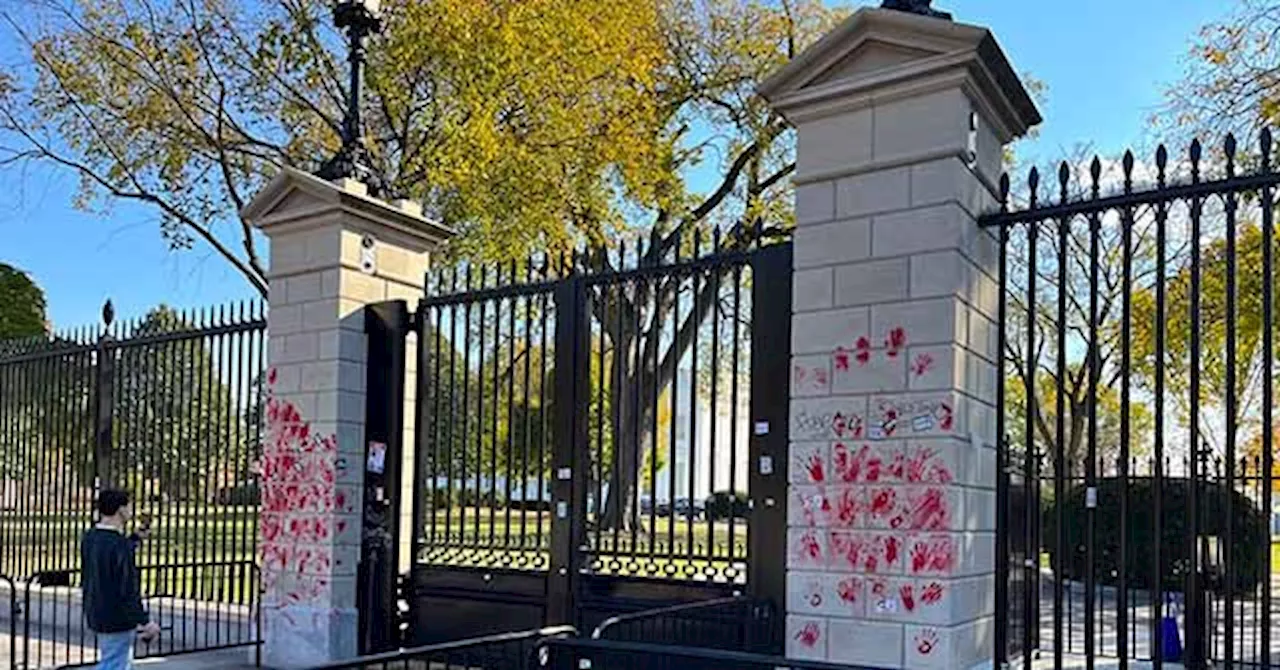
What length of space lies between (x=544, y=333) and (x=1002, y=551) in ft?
11.8

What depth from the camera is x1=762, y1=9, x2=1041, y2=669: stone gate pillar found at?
20.1ft

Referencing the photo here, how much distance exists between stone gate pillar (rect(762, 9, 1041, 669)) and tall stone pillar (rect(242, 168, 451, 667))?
13.2 ft

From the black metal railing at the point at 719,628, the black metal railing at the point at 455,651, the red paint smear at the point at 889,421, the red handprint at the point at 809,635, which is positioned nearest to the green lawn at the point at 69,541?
the black metal railing at the point at 719,628

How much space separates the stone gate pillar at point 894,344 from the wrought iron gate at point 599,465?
1.65 ft

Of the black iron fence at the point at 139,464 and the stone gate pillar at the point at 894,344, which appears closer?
the stone gate pillar at the point at 894,344

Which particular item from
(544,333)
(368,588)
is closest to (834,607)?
(544,333)

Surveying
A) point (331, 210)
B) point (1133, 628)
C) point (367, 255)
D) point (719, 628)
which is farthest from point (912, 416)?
point (1133, 628)

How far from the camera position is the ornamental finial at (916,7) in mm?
6633

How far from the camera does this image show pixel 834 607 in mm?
6406

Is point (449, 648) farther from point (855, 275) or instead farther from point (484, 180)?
point (484, 180)

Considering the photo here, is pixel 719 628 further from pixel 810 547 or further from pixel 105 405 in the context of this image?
pixel 105 405

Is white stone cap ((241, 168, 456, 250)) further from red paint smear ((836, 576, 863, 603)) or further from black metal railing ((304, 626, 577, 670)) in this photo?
red paint smear ((836, 576, 863, 603))

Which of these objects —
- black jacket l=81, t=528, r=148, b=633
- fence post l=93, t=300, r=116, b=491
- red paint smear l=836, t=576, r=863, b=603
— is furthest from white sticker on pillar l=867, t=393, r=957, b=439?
fence post l=93, t=300, r=116, b=491

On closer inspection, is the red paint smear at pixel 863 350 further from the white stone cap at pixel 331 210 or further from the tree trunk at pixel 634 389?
the white stone cap at pixel 331 210
